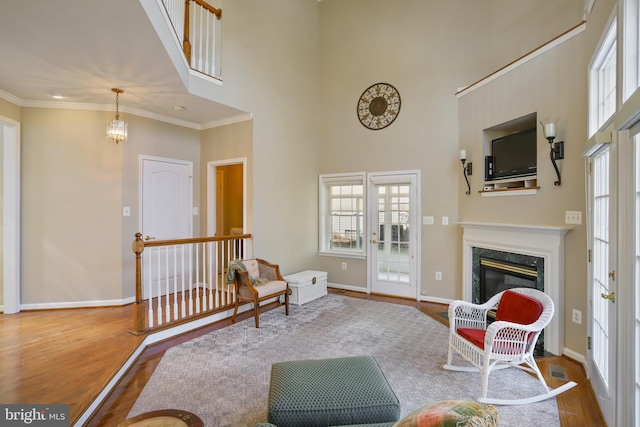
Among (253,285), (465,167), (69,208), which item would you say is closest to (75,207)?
(69,208)

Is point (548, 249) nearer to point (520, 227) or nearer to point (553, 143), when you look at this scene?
point (520, 227)

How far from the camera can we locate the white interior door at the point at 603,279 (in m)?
1.99

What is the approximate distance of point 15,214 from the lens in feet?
12.8

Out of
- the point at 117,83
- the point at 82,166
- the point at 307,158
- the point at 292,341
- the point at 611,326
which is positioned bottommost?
the point at 292,341

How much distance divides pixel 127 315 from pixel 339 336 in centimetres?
258

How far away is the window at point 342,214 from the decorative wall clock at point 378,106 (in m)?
0.93

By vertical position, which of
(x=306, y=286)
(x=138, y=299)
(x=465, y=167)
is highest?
(x=465, y=167)

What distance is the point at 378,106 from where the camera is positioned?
17.8 feet

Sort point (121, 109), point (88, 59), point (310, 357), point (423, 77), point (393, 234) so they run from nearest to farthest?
point (88, 59), point (310, 357), point (121, 109), point (423, 77), point (393, 234)

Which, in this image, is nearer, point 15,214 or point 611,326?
point 611,326

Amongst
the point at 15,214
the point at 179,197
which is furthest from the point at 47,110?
the point at 179,197

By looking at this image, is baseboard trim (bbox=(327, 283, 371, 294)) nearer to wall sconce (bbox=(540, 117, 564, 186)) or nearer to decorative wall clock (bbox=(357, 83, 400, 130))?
decorative wall clock (bbox=(357, 83, 400, 130))

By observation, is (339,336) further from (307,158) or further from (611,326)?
(307,158)

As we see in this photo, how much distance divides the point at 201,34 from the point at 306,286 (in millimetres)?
3679
